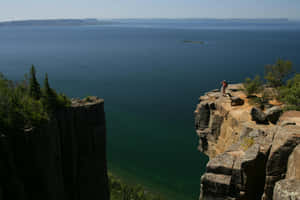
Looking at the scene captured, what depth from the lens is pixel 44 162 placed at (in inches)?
757

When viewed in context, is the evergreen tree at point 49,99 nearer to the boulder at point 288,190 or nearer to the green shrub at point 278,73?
the boulder at point 288,190

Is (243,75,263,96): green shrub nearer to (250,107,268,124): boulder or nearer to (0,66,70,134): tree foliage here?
(250,107,268,124): boulder

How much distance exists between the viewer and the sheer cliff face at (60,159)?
17641mm

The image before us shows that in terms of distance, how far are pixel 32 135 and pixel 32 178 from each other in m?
3.06

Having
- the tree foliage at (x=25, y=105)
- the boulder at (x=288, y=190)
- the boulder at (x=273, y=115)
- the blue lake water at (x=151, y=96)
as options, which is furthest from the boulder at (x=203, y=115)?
the boulder at (x=288, y=190)

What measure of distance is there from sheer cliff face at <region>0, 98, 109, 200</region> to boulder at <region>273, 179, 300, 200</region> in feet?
50.1

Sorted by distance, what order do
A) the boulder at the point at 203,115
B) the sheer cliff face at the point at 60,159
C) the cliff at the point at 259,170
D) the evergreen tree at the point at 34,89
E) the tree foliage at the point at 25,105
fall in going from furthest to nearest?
the boulder at the point at 203,115 → the evergreen tree at the point at 34,89 → the tree foliage at the point at 25,105 → the sheer cliff face at the point at 60,159 → the cliff at the point at 259,170

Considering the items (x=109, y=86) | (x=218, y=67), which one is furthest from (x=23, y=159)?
(x=218, y=67)

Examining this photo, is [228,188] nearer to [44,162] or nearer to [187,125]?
[44,162]

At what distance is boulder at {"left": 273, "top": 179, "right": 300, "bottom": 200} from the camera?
6766mm

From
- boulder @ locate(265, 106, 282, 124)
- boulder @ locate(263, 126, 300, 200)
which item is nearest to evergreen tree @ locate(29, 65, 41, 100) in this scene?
boulder @ locate(263, 126, 300, 200)

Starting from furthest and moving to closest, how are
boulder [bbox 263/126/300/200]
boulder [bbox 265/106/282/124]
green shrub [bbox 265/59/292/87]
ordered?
1. green shrub [bbox 265/59/292/87]
2. boulder [bbox 265/106/282/124]
3. boulder [bbox 263/126/300/200]

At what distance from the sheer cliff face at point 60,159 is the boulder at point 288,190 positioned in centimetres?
1526

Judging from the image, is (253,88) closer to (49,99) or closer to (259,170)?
(49,99)
